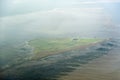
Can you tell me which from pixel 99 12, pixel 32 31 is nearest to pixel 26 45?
pixel 32 31

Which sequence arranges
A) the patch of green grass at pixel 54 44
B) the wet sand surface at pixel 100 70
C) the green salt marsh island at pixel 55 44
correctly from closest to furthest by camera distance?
the wet sand surface at pixel 100 70 < the green salt marsh island at pixel 55 44 < the patch of green grass at pixel 54 44

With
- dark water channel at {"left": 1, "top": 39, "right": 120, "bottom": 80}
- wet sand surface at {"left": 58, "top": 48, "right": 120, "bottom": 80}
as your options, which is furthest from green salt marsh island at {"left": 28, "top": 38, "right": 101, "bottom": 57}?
wet sand surface at {"left": 58, "top": 48, "right": 120, "bottom": 80}

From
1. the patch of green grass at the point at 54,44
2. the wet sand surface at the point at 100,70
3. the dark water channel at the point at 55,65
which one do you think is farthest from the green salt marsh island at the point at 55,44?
the wet sand surface at the point at 100,70

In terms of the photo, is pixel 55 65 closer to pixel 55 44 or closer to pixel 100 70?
pixel 100 70

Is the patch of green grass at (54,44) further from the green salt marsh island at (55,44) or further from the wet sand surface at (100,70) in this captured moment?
Result: the wet sand surface at (100,70)

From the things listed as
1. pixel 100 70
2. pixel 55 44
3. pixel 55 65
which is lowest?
pixel 100 70

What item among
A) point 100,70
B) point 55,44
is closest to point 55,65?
point 100,70

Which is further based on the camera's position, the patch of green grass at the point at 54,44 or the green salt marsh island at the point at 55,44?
the patch of green grass at the point at 54,44

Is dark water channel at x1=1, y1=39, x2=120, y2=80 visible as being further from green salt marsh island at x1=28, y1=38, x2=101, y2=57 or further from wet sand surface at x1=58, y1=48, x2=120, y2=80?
green salt marsh island at x1=28, y1=38, x2=101, y2=57

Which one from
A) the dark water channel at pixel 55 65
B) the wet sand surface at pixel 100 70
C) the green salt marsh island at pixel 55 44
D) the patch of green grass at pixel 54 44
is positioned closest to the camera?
the wet sand surface at pixel 100 70
